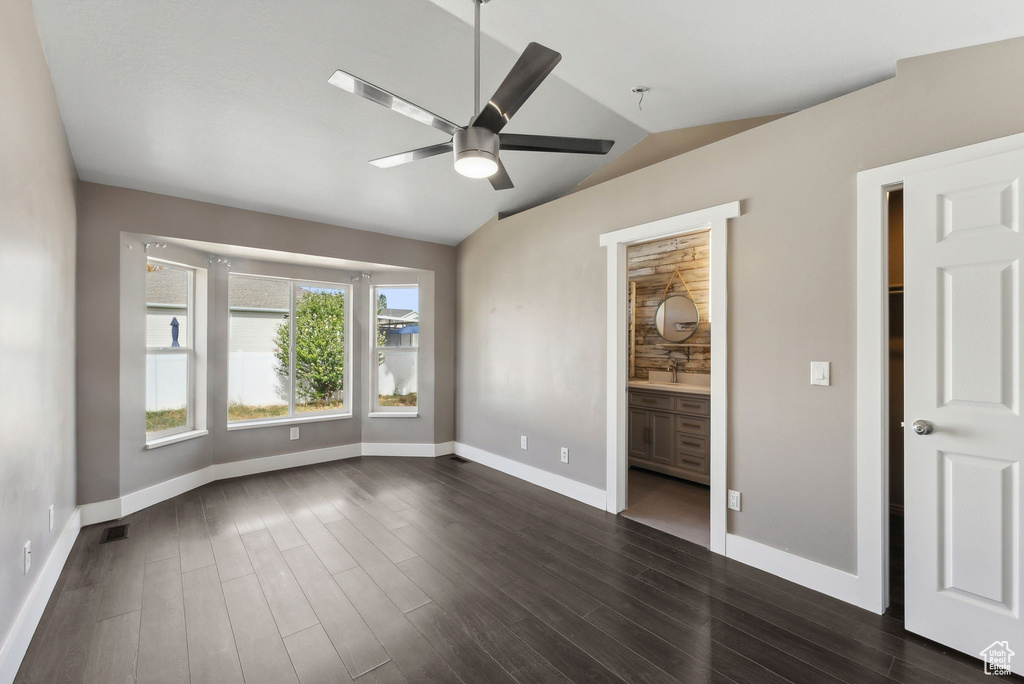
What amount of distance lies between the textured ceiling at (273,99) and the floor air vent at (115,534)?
2488 mm

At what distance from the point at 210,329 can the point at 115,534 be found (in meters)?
1.82

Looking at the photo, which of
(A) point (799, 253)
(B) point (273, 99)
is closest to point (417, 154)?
(B) point (273, 99)

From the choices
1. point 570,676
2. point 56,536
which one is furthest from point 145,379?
point 570,676

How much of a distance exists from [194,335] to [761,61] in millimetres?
4726

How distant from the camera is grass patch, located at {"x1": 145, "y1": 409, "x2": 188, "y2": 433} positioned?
3613 mm

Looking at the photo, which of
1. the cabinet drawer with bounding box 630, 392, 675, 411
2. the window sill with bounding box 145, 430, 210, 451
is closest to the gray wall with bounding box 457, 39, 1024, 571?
the cabinet drawer with bounding box 630, 392, 675, 411

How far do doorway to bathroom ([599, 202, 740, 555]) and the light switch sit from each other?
0.46 meters

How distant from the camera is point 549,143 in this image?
2.01 m

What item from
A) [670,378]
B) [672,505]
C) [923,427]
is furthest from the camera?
[670,378]

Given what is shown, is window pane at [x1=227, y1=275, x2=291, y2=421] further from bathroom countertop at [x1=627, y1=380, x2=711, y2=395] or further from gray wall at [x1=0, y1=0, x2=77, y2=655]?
bathroom countertop at [x1=627, y1=380, x2=711, y2=395]

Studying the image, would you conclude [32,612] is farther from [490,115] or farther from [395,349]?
[395,349]

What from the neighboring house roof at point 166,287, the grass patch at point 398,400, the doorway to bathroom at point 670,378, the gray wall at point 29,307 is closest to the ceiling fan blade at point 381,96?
the gray wall at point 29,307

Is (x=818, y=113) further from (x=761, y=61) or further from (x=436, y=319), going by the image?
(x=436, y=319)

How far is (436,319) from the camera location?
4984mm
